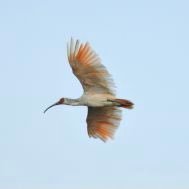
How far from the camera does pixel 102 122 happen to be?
131ft

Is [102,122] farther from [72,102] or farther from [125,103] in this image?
[125,103]

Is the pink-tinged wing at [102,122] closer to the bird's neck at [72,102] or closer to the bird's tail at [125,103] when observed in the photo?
the bird's neck at [72,102]

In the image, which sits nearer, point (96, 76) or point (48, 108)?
point (96, 76)

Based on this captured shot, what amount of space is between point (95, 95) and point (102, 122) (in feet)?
5.00

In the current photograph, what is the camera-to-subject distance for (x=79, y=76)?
3881 cm

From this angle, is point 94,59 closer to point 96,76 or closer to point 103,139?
point 96,76

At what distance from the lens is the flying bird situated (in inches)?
1505

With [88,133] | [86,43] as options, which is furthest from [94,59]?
[88,133]

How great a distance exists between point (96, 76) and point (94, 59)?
2.63ft

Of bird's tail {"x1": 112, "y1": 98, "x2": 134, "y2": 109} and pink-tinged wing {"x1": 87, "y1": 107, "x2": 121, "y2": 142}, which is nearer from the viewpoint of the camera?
bird's tail {"x1": 112, "y1": 98, "x2": 134, "y2": 109}

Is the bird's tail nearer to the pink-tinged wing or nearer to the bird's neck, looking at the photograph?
the pink-tinged wing

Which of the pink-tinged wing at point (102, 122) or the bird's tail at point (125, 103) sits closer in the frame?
the bird's tail at point (125, 103)

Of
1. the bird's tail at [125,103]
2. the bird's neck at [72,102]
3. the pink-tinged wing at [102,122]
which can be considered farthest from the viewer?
the pink-tinged wing at [102,122]

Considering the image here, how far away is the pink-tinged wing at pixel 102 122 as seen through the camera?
3972 centimetres
